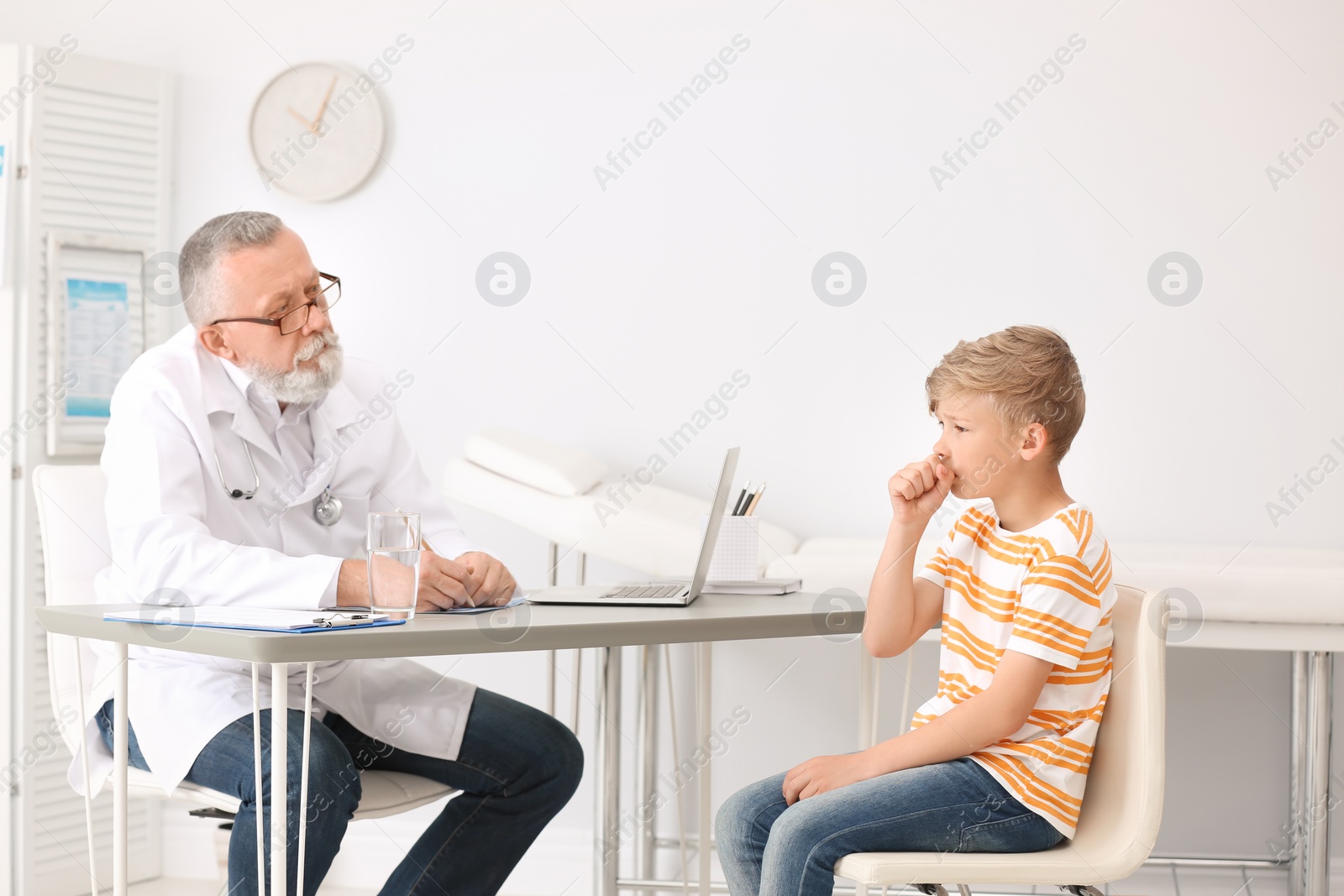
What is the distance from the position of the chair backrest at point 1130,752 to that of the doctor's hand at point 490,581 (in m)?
0.78

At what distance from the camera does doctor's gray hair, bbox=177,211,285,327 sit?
186cm

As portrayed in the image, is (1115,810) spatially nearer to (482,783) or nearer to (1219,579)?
(1219,579)

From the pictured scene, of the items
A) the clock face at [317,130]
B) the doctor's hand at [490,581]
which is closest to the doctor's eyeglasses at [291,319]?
the doctor's hand at [490,581]

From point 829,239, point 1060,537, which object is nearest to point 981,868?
point 1060,537

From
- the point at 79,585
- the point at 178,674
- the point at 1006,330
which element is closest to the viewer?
the point at 1006,330

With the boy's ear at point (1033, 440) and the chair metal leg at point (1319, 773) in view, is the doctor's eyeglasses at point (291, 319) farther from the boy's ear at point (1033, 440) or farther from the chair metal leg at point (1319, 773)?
the chair metal leg at point (1319, 773)

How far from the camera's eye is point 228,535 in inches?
70.9

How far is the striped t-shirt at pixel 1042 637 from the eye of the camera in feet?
4.45

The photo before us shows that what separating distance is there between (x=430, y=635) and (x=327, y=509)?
0.68m

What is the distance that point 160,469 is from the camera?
5.39 feet

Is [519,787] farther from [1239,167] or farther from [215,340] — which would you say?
[1239,167]

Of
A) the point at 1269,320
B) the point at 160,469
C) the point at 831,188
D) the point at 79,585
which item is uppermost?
the point at 831,188

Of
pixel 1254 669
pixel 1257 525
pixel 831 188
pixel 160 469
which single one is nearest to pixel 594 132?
pixel 831 188

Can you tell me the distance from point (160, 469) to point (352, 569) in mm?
347
